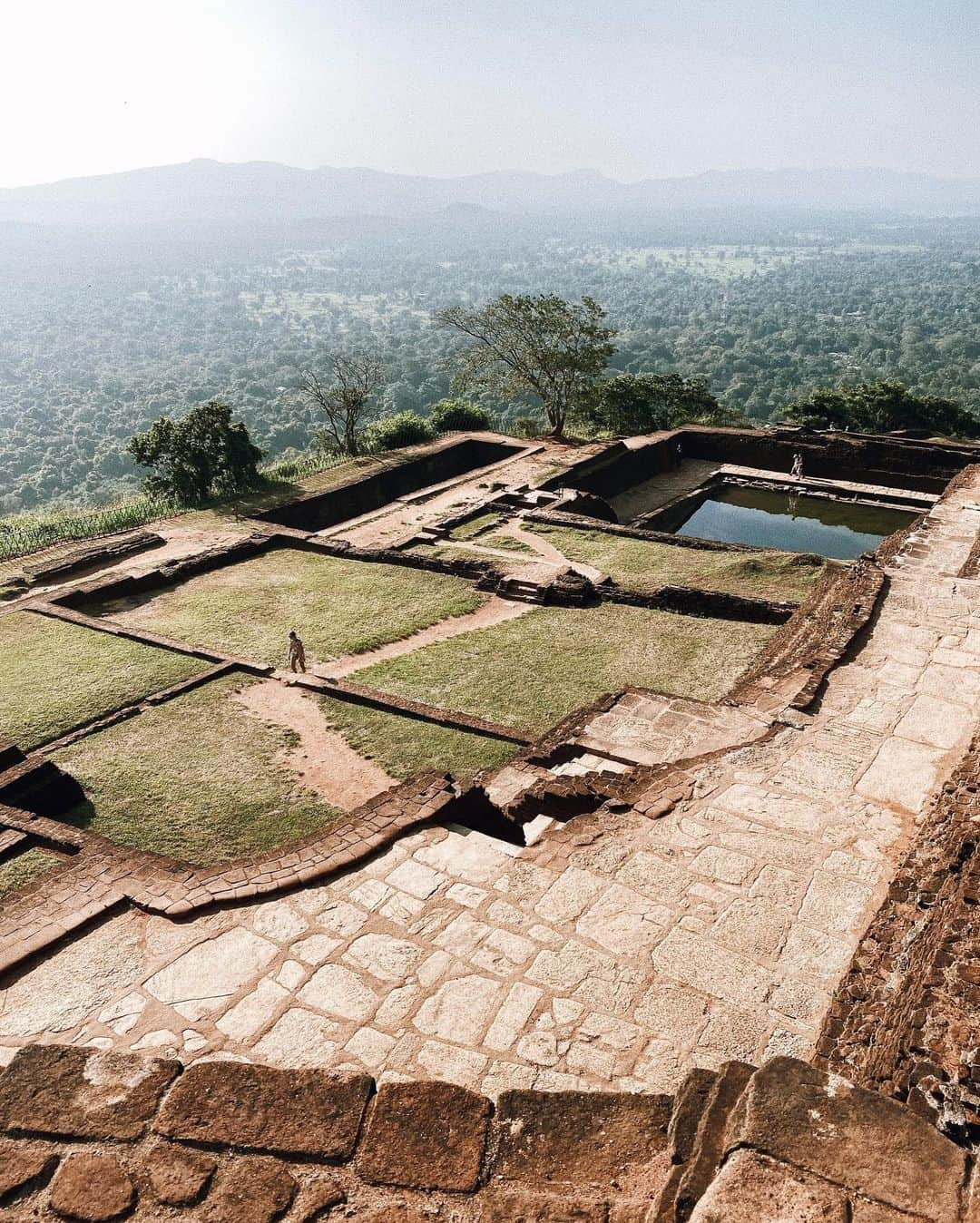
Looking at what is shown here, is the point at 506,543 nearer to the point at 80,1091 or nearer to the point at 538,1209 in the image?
the point at 80,1091

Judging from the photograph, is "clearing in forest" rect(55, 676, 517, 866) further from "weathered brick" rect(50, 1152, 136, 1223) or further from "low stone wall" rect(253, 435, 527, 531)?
"low stone wall" rect(253, 435, 527, 531)

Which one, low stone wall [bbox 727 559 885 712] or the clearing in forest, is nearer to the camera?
the clearing in forest

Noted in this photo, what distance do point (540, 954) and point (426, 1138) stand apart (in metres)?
1.64

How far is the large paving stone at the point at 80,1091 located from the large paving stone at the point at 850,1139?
8.96 ft

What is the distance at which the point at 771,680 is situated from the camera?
10.6m

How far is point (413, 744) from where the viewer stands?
10.2 meters

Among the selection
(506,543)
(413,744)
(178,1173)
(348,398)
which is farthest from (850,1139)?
(348,398)

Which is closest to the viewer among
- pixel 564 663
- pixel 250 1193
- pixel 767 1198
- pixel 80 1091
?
pixel 767 1198

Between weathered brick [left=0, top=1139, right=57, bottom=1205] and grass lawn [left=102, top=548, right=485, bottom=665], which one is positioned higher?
weathered brick [left=0, top=1139, right=57, bottom=1205]

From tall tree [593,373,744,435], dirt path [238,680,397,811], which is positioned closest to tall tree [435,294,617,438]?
tall tree [593,373,744,435]

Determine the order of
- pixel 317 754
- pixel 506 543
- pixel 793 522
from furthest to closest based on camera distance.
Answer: pixel 793 522
pixel 506 543
pixel 317 754

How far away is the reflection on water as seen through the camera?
21.6 meters

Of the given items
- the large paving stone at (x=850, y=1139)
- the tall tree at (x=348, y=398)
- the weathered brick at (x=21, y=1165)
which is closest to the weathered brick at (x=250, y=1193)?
the weathered brick at (x=21, y=1165)

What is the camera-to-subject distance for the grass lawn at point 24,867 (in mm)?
7445
